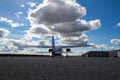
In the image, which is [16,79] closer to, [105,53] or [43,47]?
[43,47]

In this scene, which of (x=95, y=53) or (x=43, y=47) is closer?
(x=43, y=47)

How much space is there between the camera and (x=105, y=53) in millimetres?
126812

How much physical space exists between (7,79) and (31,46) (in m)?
65.0

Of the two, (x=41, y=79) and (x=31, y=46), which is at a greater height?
(x=31, y=46)

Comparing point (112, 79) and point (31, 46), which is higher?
point (31, 46)

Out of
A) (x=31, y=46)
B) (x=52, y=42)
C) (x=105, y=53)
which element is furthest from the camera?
(x=105, y=53)

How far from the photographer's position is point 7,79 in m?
6.94

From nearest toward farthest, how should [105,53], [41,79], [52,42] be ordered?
[41,79] → [52,42] → [105,53]

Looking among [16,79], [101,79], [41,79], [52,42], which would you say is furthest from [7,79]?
[52,42]

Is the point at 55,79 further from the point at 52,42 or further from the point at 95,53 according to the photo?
the point at 95,53

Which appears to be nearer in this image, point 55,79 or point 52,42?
point 55,79

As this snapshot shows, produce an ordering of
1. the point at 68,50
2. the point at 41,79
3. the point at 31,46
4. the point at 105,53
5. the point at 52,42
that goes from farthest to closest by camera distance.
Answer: the point at 105,53 → the point at 52,42 → the point at 31,46 → the point at 68,50 → the point at 41,79

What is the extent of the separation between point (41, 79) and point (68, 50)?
58.6 m

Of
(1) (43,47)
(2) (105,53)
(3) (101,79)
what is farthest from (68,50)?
(2) (105,53)
